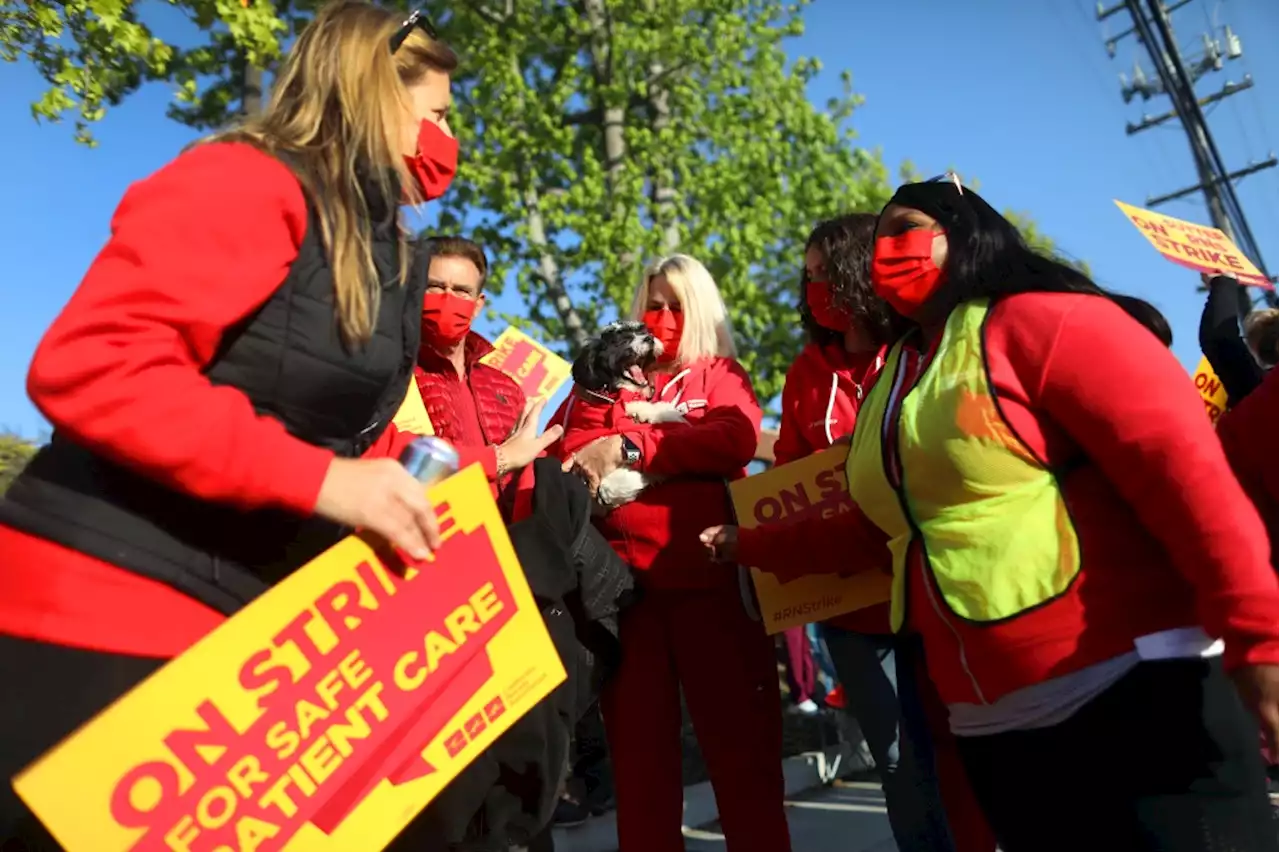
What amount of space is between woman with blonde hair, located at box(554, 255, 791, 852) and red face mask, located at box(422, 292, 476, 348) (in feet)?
1.94

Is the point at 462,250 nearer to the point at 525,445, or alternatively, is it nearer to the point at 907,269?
the point at 525,445

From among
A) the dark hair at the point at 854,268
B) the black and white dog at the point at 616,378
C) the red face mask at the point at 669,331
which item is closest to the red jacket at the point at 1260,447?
the dark hair at the point at 854,268

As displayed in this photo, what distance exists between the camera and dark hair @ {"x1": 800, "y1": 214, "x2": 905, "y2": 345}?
3418mm

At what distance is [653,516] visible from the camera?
3.42 m

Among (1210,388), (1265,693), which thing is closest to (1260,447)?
(1265,693)

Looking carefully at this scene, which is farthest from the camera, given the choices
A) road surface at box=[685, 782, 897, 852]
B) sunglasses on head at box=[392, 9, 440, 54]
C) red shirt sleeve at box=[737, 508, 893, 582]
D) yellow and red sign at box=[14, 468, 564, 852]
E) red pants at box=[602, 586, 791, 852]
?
road surface at box=[685, 782, 897, 852]

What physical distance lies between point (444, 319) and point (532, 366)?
1.44 meters

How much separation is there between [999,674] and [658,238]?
594 inches

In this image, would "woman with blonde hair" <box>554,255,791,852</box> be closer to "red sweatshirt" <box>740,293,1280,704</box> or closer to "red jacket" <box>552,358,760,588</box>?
"red jacket" <box>552,358,760,588</box>

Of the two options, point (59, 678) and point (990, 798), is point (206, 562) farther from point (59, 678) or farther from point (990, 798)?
point (990, 798)

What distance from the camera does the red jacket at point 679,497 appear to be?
11.1 feet

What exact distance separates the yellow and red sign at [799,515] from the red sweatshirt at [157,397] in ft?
6.33

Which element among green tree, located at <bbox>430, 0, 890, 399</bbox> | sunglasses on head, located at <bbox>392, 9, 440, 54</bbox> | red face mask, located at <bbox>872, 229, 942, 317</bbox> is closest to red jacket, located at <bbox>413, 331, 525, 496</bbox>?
red face mask, located at <bbox>872, 229, 942, 317</bbox>

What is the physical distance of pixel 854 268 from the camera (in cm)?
343
